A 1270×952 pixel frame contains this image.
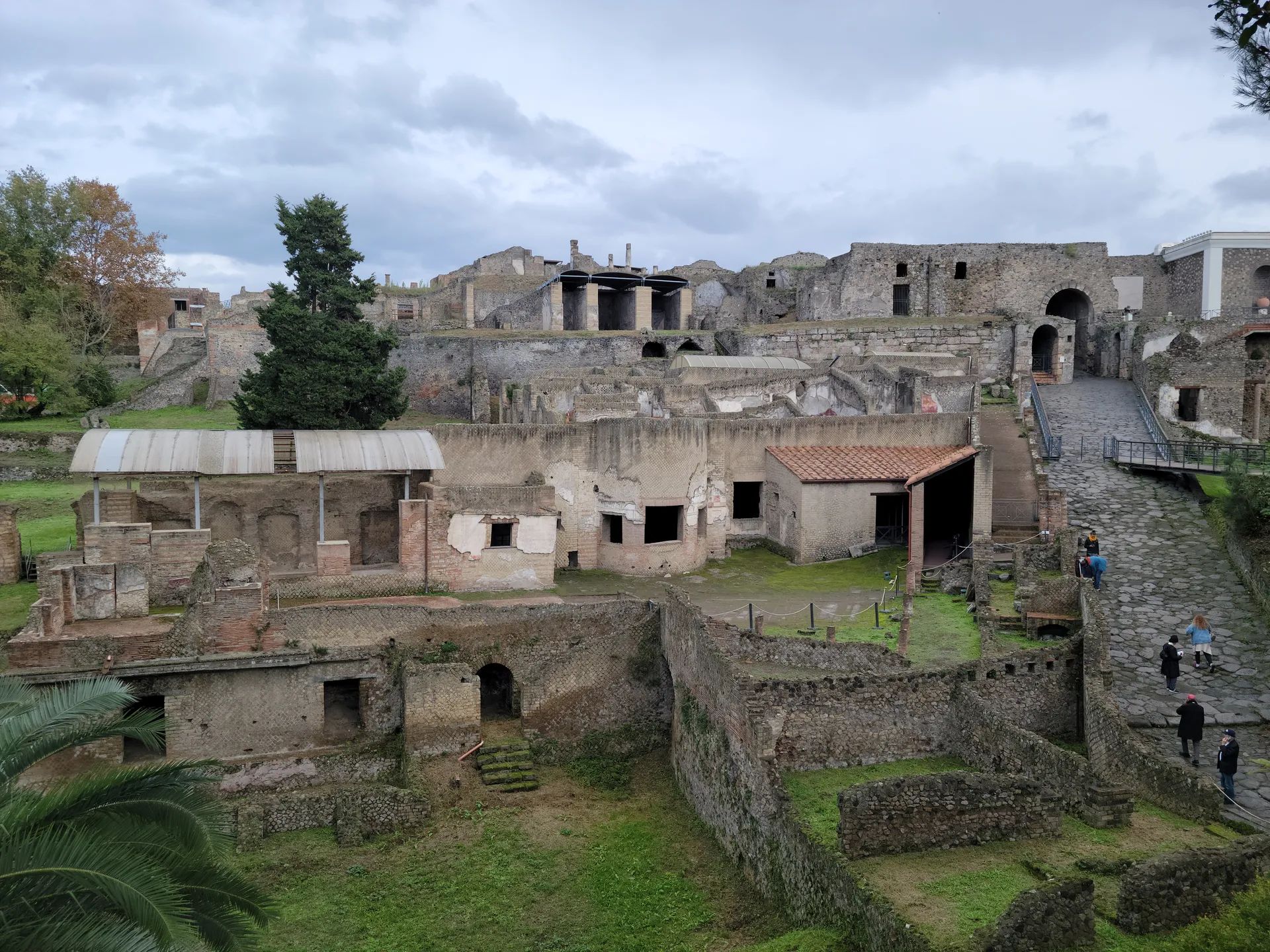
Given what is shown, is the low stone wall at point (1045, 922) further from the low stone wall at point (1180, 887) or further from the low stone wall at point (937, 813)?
the low stone wall at point (937, 813)

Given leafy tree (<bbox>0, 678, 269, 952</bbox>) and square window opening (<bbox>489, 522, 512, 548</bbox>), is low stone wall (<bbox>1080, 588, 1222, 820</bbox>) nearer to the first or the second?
leafy tree (<bbox>0, 678, 269, 952</bbox>)

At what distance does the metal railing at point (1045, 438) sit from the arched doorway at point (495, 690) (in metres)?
13.7

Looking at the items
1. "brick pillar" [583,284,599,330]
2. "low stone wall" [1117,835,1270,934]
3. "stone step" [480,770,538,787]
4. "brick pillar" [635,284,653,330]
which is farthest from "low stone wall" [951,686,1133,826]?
"brick pillar" [635,284,653,330]

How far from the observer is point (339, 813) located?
600 inches

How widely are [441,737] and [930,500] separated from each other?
41.4ft

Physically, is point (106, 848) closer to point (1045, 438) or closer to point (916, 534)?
point (916, 534)

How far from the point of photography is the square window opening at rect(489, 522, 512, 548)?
2033cm

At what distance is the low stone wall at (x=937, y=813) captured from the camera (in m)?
10.5

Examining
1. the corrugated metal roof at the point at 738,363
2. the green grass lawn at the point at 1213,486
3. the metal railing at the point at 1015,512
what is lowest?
the metal railing at the point at 1015,512

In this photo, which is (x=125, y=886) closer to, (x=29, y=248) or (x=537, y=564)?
(x=537, y=564)

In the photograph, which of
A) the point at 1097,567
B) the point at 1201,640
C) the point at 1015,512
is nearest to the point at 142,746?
the point at 1097,567

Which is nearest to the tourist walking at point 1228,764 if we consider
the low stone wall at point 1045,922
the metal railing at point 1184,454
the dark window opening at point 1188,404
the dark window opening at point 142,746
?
the low stone wall at point 1045,922

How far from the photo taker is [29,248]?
39875mm

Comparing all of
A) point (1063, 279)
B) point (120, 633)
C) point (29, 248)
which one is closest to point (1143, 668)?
point (120, 633)
